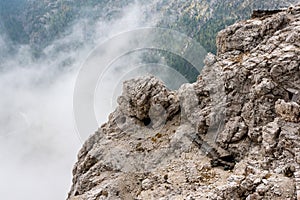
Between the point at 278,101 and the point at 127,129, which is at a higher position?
the point at 127,129

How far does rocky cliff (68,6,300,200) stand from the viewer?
2842cm

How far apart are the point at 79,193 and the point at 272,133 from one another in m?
24.8

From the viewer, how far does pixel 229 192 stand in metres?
26.7

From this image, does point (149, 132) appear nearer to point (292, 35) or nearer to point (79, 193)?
point (79, 193)

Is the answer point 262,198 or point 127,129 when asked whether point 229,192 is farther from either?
point 127,129

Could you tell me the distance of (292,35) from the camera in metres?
33.7

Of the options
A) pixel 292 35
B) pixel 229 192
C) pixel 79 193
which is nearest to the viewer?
pixel 229 192

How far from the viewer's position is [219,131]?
36.2 metres

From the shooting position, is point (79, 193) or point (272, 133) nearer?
point (272, 133)

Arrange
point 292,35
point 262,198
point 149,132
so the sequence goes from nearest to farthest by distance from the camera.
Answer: point 262,198 → point 292,35 → point 149,132

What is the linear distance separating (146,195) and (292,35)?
23512 millimetres

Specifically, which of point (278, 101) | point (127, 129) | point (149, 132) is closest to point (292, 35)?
point (278, 101)

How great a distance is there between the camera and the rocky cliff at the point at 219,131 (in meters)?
28.4

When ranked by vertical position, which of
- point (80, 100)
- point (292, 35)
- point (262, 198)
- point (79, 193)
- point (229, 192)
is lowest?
point (262, 198)
